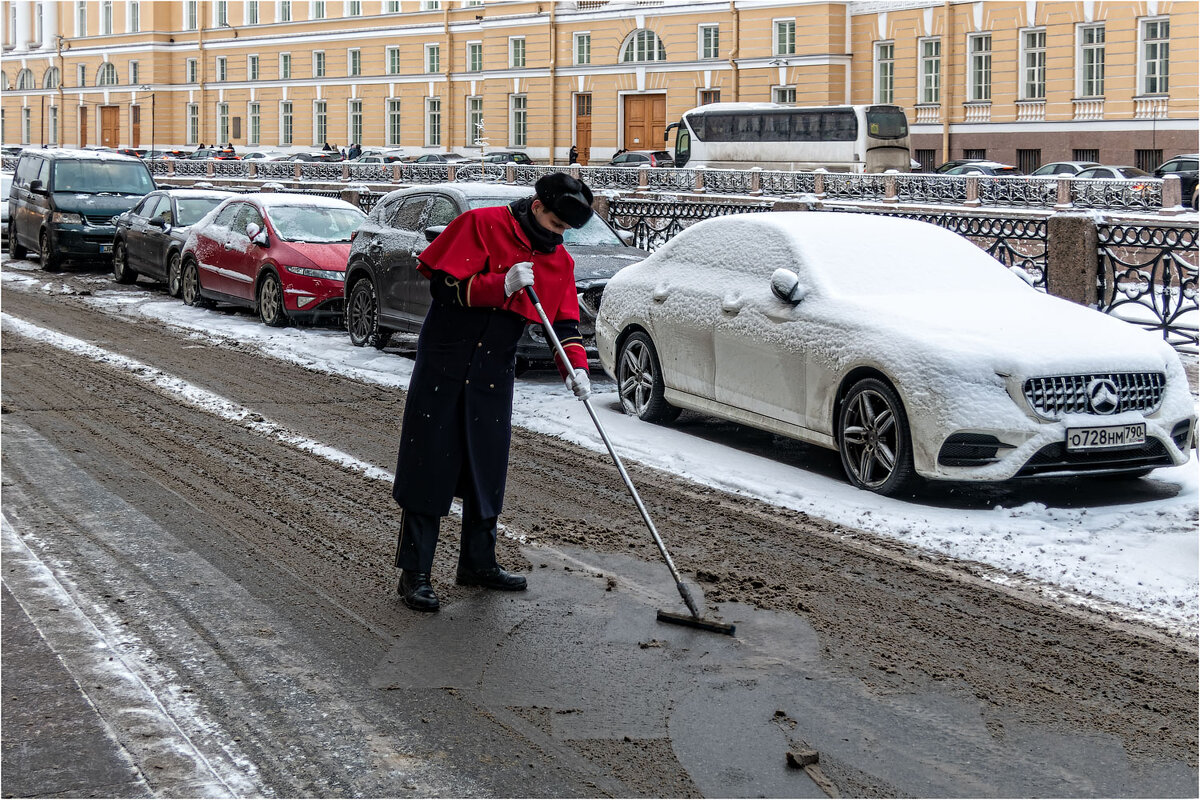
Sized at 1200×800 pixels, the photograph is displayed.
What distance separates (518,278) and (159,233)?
16143 millimetres

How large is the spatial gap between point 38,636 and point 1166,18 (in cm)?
4138

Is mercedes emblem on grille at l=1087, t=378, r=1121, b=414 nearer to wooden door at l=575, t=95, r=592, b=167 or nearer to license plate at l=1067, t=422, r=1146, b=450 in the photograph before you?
license plate at l=1067, t=422, r=1146, b=450

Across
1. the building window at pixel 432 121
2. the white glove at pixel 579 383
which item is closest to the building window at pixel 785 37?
the building window at pixel 432 121

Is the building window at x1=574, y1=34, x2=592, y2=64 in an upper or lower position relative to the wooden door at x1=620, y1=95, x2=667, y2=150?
upper

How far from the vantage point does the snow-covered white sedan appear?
7.81 m

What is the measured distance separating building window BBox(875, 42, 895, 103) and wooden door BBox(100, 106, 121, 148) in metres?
48.1

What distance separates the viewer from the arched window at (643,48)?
55.9m

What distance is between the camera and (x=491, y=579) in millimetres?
6344

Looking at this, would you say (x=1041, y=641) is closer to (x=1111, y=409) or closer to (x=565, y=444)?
(x=1111, y=409)

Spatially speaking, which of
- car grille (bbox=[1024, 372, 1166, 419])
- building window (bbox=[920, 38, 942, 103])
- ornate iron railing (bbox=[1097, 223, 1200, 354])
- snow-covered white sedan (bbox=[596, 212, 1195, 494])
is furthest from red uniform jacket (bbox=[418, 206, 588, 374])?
building window (bbox=[920, 38, 942, 103])

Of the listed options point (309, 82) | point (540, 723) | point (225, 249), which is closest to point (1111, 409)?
point (540, 723)

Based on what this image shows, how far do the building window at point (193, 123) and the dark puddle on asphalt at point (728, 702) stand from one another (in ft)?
248

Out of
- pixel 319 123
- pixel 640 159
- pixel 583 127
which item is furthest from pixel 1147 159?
pixel 319 123

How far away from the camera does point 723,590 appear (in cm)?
632
